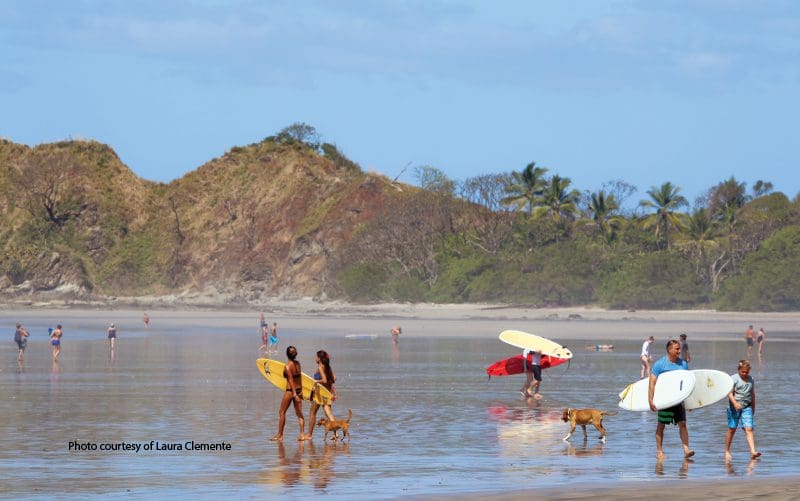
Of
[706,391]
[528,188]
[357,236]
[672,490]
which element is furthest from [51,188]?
[672,490]

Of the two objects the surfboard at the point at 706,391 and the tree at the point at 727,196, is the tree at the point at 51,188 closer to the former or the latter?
the tree at the point at 727,196

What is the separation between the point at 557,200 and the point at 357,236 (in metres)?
15.4

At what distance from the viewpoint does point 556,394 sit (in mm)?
25984

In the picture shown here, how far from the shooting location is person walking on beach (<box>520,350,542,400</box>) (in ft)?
82.9

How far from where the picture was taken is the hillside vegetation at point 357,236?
250 feet

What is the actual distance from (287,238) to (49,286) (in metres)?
20.5

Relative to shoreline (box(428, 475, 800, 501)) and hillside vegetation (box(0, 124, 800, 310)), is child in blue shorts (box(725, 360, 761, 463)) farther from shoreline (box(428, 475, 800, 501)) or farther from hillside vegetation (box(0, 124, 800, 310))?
hillside vegetation (box(0, 124, 800, 310))

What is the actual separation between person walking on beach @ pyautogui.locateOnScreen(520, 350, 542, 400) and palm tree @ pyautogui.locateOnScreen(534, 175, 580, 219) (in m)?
60.5

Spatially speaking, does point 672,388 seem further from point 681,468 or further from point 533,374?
point 533,374

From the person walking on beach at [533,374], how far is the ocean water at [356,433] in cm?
32

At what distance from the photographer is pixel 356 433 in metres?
18.7

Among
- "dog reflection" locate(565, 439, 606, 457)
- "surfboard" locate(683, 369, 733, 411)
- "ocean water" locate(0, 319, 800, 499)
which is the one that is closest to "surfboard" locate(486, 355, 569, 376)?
"ocean water" locate(0, 319, 800, 499)

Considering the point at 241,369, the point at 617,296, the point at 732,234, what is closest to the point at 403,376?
the point at 241,369

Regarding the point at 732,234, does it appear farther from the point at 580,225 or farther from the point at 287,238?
the point at 287,238
